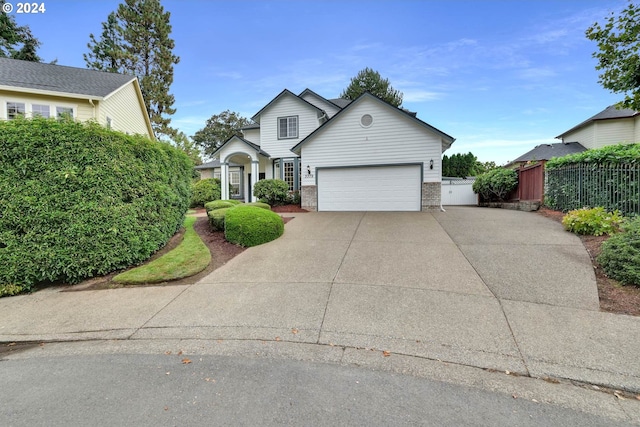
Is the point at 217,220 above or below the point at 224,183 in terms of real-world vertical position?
below

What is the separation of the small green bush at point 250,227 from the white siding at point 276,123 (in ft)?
34.9

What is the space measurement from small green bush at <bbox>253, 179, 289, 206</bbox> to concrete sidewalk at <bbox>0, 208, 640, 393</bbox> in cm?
880

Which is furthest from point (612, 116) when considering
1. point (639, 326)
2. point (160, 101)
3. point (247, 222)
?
point (160, 101)

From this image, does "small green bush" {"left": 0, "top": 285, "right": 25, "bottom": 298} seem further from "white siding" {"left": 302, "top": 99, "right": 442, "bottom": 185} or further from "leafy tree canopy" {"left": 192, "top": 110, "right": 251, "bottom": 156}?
"leafy tree canopy" {"left": 192, "top": 110, "right": 251, "bottom": 156}

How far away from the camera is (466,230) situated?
28.7ft

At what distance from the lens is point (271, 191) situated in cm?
1574

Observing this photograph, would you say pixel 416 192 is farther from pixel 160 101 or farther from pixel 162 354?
pixel 160 101

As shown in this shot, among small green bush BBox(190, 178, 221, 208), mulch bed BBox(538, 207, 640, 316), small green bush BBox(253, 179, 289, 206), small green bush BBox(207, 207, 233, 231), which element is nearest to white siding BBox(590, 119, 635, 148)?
mulch bed BBox(538, 207, 640, 316)

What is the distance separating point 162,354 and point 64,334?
173 centimetres

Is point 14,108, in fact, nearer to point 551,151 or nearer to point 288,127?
point 288,127

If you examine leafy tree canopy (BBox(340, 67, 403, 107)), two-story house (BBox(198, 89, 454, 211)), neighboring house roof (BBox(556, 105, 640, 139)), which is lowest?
two-story house (BBox(198, 89, 454, 211))

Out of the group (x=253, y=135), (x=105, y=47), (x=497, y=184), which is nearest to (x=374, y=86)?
(x=253, y=135)

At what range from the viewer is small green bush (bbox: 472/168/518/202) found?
15428mm

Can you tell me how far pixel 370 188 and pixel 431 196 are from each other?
2.70m
